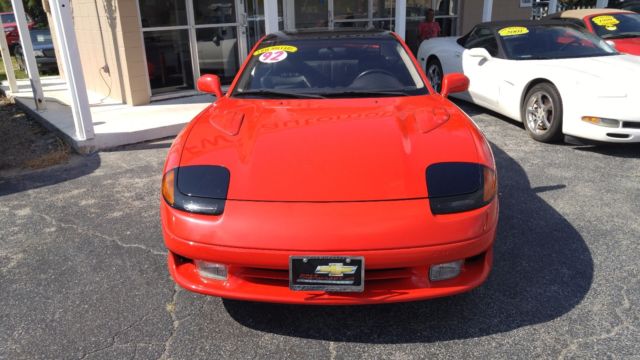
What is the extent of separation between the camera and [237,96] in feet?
10.9

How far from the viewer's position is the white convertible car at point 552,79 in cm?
478

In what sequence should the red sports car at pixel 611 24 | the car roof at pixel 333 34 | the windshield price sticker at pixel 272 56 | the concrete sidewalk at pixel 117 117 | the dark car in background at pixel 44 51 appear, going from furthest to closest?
1. the dark car in background at pixel 44 51
2. the red sports car at pixel 611 24
3. the concrete sidewalk at pixel 117 117
4. the car roof at pixel 333 34
5. the windshield price sticker at pixel 272 56

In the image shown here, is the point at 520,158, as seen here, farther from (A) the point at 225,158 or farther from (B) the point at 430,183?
(A) the point at 225,158

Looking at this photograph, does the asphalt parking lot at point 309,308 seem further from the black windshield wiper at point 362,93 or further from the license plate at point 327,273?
the black windshield wiper at point 362,93

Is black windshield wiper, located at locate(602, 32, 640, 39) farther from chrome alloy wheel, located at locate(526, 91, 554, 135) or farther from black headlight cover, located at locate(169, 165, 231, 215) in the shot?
black headlight cover, located at locate(169, 165, 231, 215)

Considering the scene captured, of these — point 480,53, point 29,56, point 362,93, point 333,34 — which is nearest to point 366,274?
point 362,93

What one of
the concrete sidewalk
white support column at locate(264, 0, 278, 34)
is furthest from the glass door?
white support column at locate(264, 0, 278, 34)

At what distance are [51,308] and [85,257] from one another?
1.89 feet

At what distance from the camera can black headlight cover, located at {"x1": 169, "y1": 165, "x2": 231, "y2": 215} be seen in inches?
86.4

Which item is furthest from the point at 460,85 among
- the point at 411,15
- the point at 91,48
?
the point at 411,15

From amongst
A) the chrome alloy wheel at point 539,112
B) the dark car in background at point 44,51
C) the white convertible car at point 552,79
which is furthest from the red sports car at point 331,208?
the dark car in background at point 44,51

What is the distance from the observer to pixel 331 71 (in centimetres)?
341

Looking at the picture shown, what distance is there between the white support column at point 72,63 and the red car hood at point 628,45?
7.29 meters

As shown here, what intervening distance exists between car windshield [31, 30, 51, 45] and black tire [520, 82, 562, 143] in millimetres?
12283
